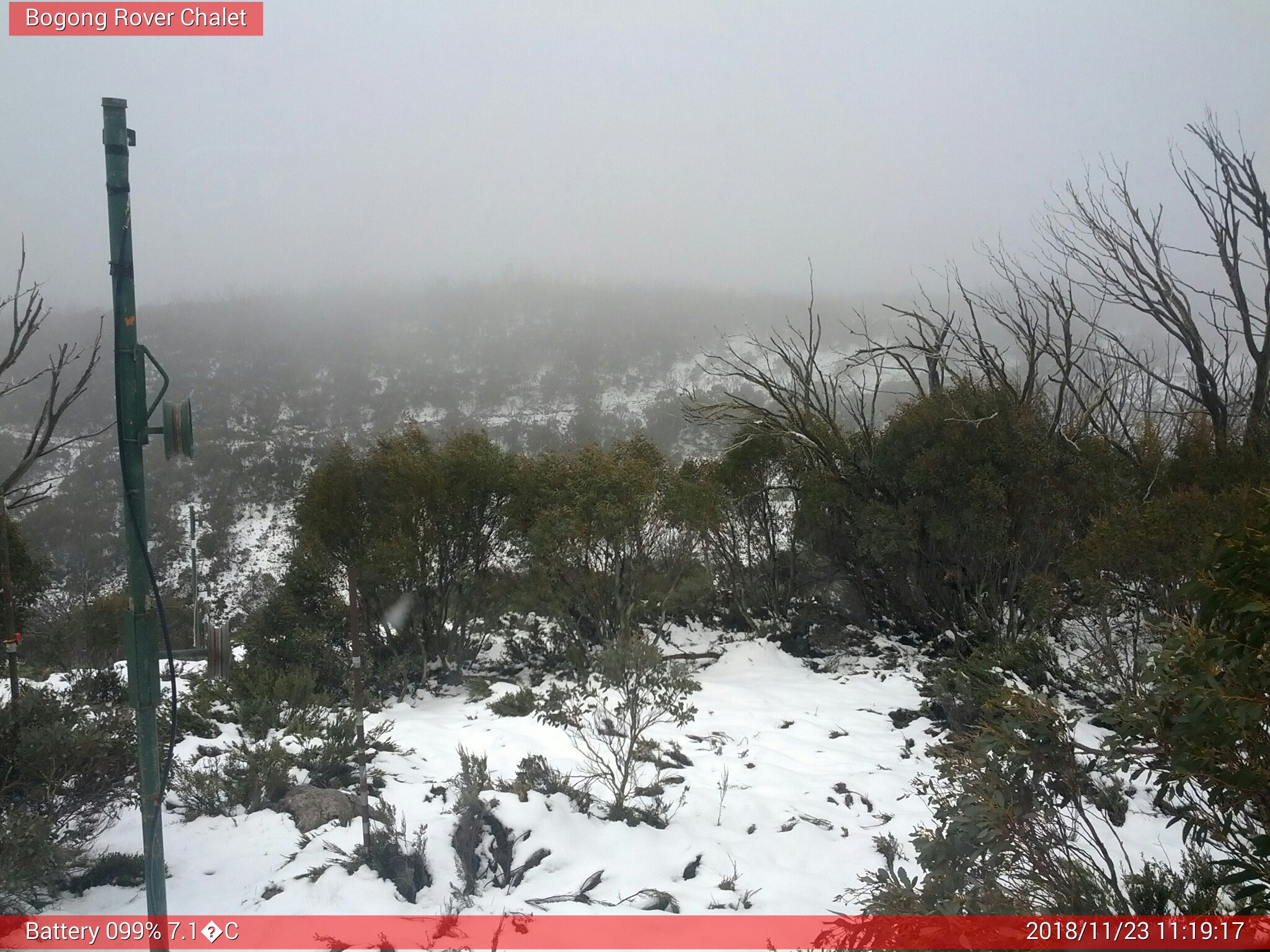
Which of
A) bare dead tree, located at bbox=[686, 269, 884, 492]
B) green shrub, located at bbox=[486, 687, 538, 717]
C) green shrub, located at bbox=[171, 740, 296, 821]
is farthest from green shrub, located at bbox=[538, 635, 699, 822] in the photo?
bare dead tree, located at bbox=[686, 269, 884, 492]

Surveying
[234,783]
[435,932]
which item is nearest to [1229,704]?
[435,932]

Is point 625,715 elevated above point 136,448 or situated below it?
below

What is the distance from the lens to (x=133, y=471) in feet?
9.42

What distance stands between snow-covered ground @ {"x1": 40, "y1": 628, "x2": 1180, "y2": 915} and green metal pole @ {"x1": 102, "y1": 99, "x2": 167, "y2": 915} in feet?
5.71

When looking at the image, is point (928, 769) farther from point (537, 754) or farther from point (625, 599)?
point (625, 599)

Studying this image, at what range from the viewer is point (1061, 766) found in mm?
3309

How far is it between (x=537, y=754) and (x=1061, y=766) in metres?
4.09

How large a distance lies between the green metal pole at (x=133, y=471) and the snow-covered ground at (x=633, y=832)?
174 cm

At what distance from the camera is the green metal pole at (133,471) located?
2.78 metres

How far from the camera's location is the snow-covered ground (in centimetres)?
436

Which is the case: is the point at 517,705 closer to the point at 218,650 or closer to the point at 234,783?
the point at 234,783

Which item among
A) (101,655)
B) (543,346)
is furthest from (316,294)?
(101,655)

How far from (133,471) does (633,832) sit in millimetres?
3827

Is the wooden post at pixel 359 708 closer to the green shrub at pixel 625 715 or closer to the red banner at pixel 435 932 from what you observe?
the red banner at pixel 435 932
